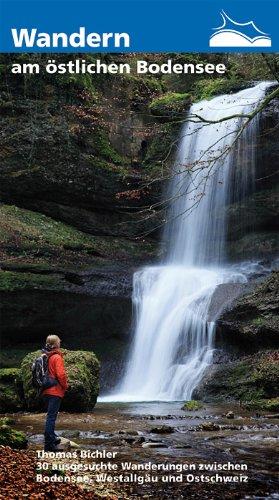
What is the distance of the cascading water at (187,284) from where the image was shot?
1586 centimetres

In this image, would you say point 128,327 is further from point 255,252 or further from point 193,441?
point 193,441

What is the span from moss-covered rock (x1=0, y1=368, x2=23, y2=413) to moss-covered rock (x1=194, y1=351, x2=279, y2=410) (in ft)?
16.2

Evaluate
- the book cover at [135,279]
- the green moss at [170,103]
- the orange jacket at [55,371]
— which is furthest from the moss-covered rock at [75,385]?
the green moss at [170,103]

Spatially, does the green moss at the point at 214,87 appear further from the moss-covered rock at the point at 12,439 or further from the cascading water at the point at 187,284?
the moss-covered rock at the point at 12,439

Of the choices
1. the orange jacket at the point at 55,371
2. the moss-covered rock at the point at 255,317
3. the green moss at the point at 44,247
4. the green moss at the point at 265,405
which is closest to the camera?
the orange jacket at the point at 55,371

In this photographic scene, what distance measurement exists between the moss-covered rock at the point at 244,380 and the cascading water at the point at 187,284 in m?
0.75

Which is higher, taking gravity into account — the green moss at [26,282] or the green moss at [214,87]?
the green moss at [214,87]

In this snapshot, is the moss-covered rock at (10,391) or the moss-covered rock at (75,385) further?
the moss-covered rock at (10,391)

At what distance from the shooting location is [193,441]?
737cm

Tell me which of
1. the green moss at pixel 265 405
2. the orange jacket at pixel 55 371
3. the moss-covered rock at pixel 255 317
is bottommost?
the green moss at pixel 265 405

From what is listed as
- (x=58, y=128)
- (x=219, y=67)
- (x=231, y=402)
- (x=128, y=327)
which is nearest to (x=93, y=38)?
(x=219, y=67)

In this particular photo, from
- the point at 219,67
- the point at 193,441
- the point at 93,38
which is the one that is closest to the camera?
the point at 193,441

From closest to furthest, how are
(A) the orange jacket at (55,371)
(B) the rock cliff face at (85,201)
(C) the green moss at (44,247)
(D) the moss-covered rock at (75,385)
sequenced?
(A) the orange jacket at (55,371) < (D) the moss-covered rock at (75,385) < (C) the green moss at (44,247) < (B) the rock cliff face at (85,201)

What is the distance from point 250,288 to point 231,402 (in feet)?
15.3
